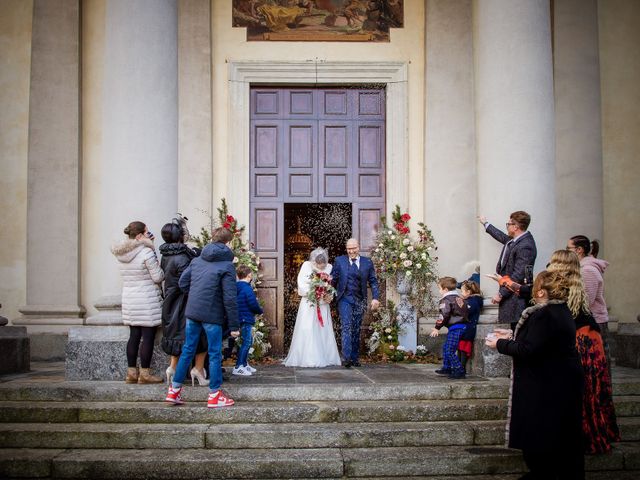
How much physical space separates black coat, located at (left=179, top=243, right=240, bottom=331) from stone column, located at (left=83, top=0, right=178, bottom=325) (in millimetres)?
2116

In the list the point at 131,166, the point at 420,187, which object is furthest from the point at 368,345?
the point at 131,166

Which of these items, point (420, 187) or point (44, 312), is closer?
point (44, 312)

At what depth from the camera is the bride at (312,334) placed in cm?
1149

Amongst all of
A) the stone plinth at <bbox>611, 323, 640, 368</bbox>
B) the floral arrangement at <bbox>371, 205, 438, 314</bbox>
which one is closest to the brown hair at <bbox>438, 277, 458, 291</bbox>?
the floral arrangement at <bbox>371, 205, 438, 314</bbox>

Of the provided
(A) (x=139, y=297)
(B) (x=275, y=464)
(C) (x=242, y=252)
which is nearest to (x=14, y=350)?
(A) (x=139, y=297)

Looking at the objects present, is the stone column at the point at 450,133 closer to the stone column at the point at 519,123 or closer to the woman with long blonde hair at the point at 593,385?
the stone column at the point at 519,123

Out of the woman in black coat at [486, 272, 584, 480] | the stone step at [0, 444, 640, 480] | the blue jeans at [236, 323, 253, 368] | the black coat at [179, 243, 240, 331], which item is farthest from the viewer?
the blue jeans at [236, 323, 253, 368]

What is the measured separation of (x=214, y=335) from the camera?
7.95 meters

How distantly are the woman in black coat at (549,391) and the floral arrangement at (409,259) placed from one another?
634cm

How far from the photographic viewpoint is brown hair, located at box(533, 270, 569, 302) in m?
5.87

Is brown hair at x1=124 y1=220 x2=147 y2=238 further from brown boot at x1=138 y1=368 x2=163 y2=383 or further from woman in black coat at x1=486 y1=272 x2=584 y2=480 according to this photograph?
woman in black coat at x1=486 y1=272 x2=584 y2=480

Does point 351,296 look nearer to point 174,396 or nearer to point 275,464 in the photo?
point 174,396

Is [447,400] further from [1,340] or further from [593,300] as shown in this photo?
[1,340]

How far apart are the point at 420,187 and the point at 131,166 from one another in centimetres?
534
